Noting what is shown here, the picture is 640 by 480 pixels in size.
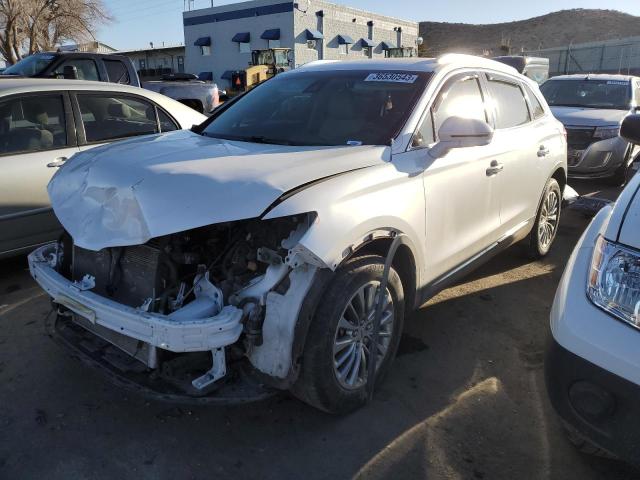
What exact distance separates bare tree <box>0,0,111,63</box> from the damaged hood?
1304 inches

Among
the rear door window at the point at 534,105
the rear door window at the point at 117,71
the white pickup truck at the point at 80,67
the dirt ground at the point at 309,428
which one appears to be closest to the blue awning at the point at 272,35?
the white pickup truck at the point at 80,67

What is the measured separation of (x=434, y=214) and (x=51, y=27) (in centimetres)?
3653

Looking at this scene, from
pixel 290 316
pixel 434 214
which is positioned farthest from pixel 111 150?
pixel 434 214

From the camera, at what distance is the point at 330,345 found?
2465mm

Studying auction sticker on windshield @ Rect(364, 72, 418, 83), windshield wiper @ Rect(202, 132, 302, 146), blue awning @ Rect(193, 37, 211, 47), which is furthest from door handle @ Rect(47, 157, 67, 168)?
blue awning @ Rect(193, 37, 211, 47)

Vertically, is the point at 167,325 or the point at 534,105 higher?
the point at 534,105

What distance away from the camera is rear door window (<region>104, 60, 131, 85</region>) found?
8938mm

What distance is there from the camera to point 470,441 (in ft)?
8.54

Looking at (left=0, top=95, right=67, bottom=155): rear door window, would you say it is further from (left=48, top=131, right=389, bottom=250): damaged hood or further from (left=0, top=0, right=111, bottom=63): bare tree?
(left=0, top=0, right=111, bottom=63): bare tree

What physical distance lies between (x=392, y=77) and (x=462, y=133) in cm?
73

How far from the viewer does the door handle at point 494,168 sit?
Result: 364cm

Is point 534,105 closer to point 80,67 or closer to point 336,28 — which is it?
point 80,67

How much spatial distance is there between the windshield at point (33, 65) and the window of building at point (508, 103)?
306 inches

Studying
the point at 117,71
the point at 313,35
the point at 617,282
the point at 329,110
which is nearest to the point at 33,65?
the point at 117,71
